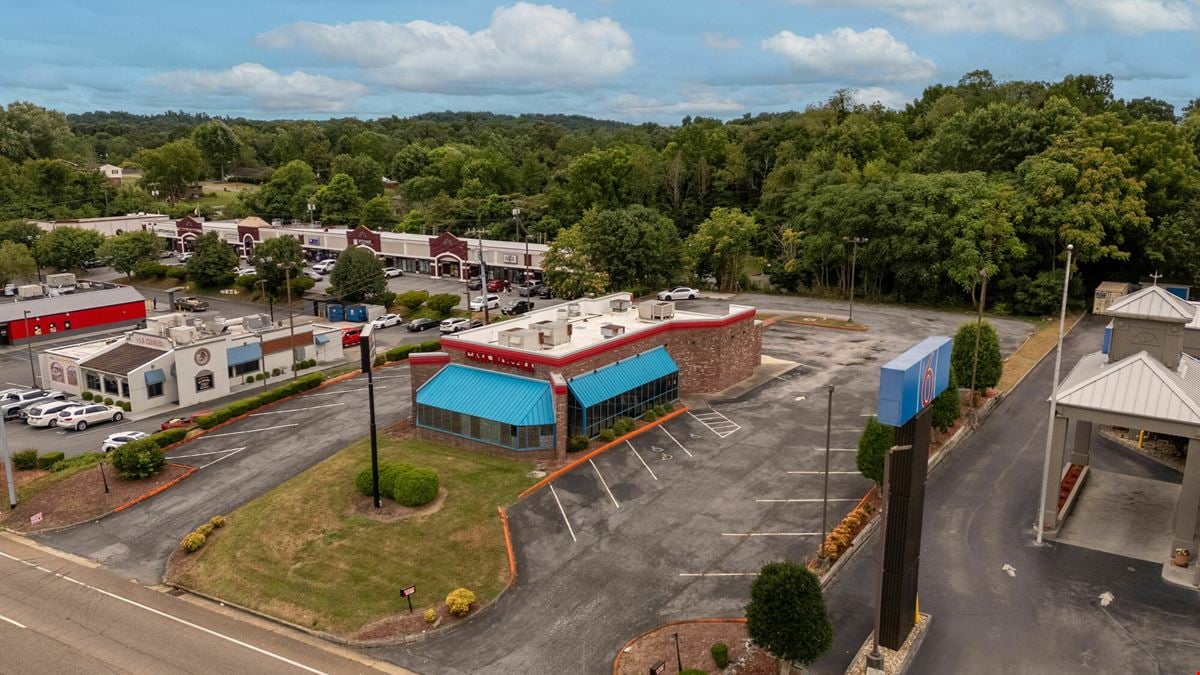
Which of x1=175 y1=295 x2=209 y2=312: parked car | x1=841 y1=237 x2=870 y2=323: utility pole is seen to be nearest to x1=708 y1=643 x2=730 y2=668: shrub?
x1=841 y1=237 x2=870 y2=323: utility pole

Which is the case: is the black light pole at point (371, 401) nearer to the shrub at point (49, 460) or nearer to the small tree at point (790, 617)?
the small tree at point (790, 617)

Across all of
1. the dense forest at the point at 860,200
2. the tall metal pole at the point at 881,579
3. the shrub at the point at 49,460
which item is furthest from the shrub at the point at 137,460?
the dense forest at the point at 860,200

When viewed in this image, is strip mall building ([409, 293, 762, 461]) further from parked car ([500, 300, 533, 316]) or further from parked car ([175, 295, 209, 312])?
parked car ([175, 295, 209, 312])

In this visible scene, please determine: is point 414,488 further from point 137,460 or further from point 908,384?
point 908,384

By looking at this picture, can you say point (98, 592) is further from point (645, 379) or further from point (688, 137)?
point (688, 137)

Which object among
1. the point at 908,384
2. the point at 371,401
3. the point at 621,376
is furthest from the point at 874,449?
the point at 371,401

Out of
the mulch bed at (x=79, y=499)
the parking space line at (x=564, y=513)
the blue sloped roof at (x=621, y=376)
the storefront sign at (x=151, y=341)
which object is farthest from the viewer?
the storefront sign at (x=151, y=341)
